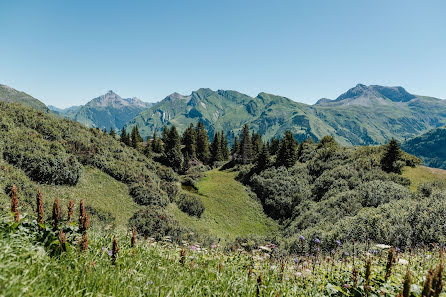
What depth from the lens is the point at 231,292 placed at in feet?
15.1

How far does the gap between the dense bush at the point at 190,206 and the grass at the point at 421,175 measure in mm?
27011

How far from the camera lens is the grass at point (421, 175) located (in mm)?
28764

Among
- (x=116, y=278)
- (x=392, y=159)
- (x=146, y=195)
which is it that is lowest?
(x=146, y=195)

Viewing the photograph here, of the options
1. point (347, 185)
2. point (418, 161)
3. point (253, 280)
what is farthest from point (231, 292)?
point (418, 161)

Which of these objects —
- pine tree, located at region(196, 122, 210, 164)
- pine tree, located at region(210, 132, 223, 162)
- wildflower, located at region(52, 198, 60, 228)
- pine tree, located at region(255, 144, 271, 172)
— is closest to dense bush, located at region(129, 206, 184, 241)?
wildflower, located at region(52, 198, 60, 228)

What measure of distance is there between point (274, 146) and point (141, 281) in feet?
230

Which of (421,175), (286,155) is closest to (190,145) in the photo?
(286,155)

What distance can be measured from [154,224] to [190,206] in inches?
375

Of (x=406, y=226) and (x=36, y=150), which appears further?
(x=36, y=150)

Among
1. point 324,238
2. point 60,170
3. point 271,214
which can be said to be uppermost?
point 60,170

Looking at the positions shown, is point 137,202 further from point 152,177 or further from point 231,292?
point 231,292

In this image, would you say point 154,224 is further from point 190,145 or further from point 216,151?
point 216,151

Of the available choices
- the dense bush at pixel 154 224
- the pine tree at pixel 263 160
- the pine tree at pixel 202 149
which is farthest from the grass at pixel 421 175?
the pine tree at pixel 202 149

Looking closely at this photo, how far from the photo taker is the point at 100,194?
2508 centimetres
